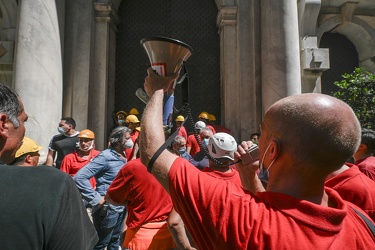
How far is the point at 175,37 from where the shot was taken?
10.4 meters

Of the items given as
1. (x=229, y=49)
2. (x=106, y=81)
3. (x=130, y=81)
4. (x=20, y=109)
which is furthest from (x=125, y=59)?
(x=20, y=109)

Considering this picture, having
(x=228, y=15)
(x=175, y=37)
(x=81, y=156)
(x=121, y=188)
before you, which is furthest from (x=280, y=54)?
(x=121, y=188)

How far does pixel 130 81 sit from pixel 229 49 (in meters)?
2.79

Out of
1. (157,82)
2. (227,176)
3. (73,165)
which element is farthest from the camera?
(73,165)

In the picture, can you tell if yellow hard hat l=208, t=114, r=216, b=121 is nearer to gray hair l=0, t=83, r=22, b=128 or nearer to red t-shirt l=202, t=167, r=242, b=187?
red t-shirt l=202, t=167, r=242, b=187

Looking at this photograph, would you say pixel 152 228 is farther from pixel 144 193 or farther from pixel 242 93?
pixel 242 93

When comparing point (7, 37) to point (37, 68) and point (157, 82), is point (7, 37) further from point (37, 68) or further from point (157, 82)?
point (157, 82)

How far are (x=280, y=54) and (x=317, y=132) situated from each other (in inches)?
281

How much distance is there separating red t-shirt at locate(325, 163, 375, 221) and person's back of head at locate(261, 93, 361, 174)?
1.04 m

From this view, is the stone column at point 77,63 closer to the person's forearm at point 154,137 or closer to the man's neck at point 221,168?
the man's neck at point 221,168

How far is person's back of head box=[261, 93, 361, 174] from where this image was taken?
4.65 ft

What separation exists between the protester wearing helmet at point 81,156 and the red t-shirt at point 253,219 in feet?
14.5

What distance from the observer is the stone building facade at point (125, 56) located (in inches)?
292

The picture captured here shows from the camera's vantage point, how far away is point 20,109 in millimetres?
1646
